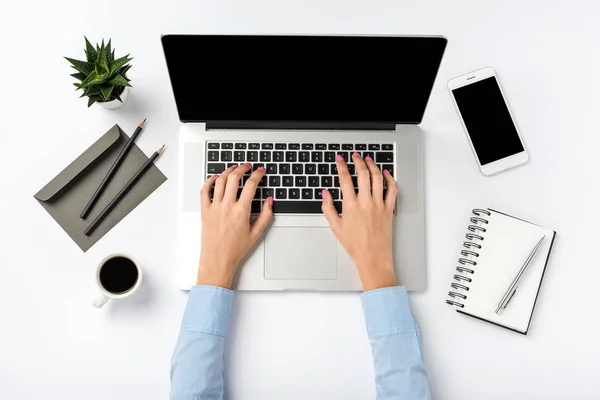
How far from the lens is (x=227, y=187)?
0.92 m

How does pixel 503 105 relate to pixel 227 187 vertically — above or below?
above

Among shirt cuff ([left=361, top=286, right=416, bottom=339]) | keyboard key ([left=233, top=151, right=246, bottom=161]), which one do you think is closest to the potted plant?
keyboard key ([left=233, top=151, right=246, bottom=161])

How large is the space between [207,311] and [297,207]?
0.25 m

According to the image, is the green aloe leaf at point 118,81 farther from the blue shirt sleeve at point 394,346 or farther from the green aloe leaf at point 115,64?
the blue shirt sleeve at point 394,346

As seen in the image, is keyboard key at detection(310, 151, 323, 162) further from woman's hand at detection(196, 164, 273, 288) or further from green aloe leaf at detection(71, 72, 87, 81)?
green aloe leaf at detection(71, 72, 87, 81)

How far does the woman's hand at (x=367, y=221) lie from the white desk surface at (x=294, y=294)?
8cm

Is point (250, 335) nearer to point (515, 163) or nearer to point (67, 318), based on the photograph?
point (67, 318)

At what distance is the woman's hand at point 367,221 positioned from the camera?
898mm

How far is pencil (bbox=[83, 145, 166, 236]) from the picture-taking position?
3.06ft

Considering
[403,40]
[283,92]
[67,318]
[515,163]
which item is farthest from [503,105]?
[67,318]

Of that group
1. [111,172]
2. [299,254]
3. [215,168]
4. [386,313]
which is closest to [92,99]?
[111,172]

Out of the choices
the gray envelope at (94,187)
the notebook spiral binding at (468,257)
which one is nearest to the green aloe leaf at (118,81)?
the gray envelope at (94,187)

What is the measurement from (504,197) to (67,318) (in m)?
0.88

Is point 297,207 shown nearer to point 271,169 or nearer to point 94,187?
point 271,169
